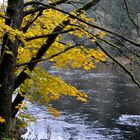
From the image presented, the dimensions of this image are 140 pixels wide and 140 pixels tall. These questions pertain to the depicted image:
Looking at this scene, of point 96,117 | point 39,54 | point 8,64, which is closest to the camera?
point 8,64

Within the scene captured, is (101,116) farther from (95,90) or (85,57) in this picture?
(85,57)

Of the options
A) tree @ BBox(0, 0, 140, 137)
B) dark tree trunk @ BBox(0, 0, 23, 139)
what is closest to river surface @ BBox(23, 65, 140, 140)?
tree @ BBox(0, 0, 140, 137)

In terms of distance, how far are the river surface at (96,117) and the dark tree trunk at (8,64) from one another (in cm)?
995

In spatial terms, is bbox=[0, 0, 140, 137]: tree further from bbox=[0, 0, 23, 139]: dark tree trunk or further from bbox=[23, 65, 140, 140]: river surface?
bbox=[23, 65, 140, 140]: river surface

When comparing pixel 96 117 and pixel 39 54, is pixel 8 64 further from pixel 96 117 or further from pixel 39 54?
pixel 96 117

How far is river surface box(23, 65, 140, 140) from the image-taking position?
21778 millimetres

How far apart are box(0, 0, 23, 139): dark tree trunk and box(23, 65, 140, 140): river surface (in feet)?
32.6

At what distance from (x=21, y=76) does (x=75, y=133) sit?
52.6 feet

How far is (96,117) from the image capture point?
26547mm

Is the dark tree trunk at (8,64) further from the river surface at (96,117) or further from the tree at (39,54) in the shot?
the river surface at (96,117)

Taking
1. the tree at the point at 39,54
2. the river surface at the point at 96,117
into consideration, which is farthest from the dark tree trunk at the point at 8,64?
the river surface at the point at 96,117

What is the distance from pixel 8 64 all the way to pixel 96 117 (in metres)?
21.7

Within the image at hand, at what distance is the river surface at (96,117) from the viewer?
71.5 ft

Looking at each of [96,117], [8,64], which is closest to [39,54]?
[8,64]
